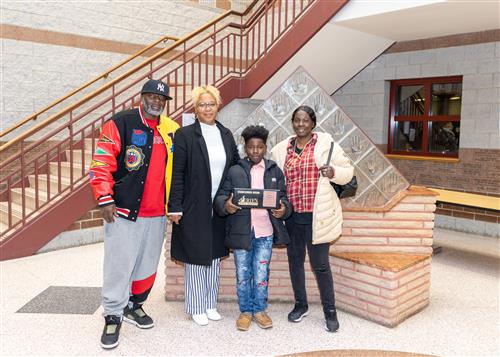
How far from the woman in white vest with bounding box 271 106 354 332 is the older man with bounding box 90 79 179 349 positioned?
792 millimetres

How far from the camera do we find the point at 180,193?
2689mm

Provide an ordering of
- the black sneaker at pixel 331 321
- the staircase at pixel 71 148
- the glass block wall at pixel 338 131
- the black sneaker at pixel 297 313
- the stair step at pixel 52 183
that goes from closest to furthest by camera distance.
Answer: the black sneaker at pixel 331 321 < the black sneaker at pixel 297 313 < the glass block wall at pixel 338 131 < the staircase at pixel 71 148 < the stair step at pixel 52 183

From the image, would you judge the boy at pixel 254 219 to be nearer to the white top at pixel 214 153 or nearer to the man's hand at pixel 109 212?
the white top at pixel 214 153

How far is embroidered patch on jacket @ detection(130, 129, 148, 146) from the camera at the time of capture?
259 cm

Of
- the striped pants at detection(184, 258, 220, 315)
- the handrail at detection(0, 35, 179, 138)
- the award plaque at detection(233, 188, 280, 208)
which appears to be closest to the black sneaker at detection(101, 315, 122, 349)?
the striped pants at detection(184, 258, 220, 315)

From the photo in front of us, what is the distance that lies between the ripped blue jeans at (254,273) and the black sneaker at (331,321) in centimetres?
42

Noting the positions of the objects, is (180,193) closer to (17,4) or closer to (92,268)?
(92,268)

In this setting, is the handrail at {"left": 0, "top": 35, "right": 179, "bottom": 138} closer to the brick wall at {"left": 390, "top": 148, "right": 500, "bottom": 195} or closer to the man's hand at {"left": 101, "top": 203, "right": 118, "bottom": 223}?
the man's hand at {"left": 101, "top": 203, "right": 118, "bottom": 223}

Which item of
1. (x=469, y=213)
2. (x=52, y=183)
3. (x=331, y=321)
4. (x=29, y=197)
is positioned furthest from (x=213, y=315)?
(x=469, y=213)

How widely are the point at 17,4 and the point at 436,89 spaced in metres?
6.15

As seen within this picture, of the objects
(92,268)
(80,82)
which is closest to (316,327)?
(92,268)

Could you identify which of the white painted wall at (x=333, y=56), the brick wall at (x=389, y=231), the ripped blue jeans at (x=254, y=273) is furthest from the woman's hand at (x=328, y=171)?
the white painted wall at (x=333, y=56)

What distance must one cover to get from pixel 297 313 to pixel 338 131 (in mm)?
1349

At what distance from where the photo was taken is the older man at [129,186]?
8.27 ft
